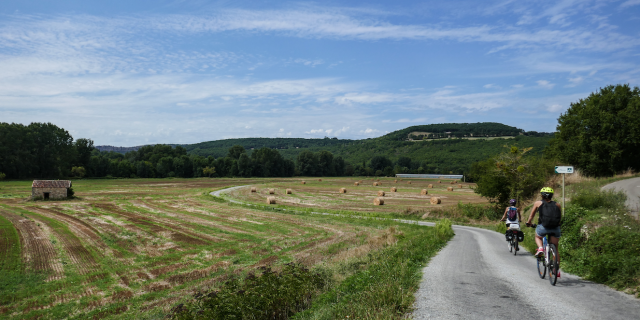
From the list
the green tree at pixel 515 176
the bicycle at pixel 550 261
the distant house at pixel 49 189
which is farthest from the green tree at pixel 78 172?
the bicycle at pixel 550 261

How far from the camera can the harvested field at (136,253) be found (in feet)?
41.5

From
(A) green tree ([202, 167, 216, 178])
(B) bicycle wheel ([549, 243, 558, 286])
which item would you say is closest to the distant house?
(B) bicycle wheel ([549, 243, 558, 286])

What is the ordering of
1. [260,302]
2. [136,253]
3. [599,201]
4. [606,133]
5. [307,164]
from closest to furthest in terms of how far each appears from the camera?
[260,302] → [599,201] → [136,253] → [606,133] → [307,164]

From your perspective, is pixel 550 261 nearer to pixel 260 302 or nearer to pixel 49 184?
pixel 260 302

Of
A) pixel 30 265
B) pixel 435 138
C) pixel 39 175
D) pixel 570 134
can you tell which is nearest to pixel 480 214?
pixel 570 134

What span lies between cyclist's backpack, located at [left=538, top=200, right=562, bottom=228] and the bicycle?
1.23 feet

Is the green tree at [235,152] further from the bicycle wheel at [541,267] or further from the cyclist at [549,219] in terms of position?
the cyclist at [549,219]

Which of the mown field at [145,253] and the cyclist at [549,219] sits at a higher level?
the cyclist at [549,219]

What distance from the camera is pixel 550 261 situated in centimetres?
884

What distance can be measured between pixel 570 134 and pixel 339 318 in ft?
148

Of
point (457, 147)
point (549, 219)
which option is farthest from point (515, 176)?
point (457, 147)

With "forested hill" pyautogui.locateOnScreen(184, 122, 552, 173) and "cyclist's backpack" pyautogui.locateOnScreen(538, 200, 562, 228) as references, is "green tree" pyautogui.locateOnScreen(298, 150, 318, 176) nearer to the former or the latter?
"forested hill" pyautogui.locateOnScreen(184, 122, 552, 173)

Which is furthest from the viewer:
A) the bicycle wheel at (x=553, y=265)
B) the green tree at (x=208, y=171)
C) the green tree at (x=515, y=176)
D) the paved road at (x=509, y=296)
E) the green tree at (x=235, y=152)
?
the green tree at (x=235, y=152)

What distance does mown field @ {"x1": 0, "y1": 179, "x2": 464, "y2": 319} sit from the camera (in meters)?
12.5
